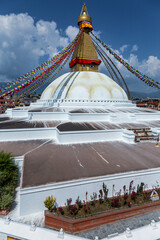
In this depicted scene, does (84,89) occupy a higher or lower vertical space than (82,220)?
higher

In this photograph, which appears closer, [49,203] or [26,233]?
[26,233]

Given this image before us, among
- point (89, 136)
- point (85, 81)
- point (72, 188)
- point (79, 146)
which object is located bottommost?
point (72, 188)

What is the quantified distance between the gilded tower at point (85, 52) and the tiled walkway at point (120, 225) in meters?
17.4

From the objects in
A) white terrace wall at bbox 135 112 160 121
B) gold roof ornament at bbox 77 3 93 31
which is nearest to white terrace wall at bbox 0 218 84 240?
white terrace wall at bbox 135 112 160 121

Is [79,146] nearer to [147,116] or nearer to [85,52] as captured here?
[147,116]

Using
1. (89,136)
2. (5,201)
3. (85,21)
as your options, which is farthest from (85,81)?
(5,201)

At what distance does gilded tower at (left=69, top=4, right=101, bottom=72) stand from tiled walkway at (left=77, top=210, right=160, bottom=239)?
1742cm

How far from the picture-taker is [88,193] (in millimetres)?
4605

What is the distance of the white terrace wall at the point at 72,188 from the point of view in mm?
4055

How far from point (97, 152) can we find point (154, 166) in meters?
2.57

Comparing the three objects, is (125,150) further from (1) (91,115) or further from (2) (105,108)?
(2) (105,108)

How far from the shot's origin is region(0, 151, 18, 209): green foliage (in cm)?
406

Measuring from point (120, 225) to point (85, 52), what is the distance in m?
19.2

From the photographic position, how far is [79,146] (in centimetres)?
782
